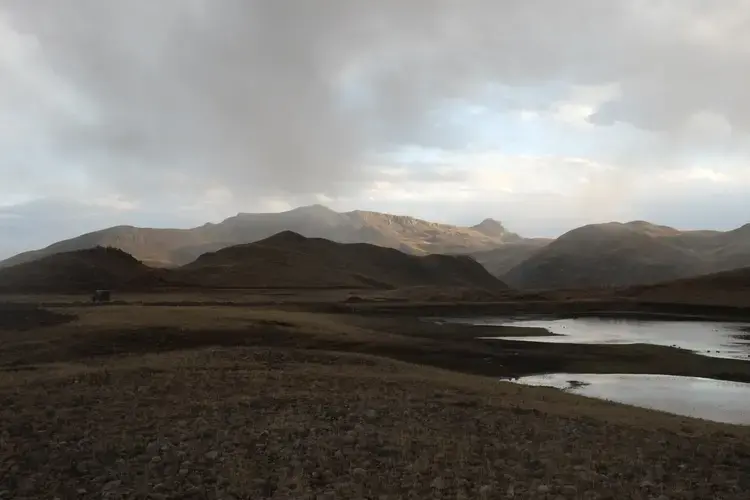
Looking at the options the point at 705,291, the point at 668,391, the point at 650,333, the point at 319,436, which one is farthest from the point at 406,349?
the point at 705,291

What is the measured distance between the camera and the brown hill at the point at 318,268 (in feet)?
439

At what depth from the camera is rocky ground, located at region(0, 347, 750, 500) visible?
1188 centimetres

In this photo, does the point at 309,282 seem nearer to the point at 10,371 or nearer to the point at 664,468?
the point at 10,371

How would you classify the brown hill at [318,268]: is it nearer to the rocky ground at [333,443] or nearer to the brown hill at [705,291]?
the brown hill at [705,291]

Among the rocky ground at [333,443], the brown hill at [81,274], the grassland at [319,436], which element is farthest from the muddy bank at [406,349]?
the brown hill at [81,274]

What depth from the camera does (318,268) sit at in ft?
522

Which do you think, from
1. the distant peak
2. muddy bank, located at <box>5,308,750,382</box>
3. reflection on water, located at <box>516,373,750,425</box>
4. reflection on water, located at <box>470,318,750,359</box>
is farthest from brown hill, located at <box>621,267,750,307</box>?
the distant peak

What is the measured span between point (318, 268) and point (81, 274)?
66.0 metres

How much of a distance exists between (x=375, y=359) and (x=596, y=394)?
34.8 feet

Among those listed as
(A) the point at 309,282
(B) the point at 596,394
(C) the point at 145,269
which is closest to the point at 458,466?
(B) the point at 596,394

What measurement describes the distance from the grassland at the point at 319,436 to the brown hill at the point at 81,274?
7021 cm

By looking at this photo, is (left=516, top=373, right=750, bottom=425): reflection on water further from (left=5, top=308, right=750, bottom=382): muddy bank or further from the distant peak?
the distant peak

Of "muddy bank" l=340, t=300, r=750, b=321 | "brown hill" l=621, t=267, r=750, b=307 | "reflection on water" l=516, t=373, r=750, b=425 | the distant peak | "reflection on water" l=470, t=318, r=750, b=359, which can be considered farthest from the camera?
the distant peak

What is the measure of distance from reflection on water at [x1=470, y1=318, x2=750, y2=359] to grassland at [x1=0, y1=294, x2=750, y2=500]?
25.6 meters
